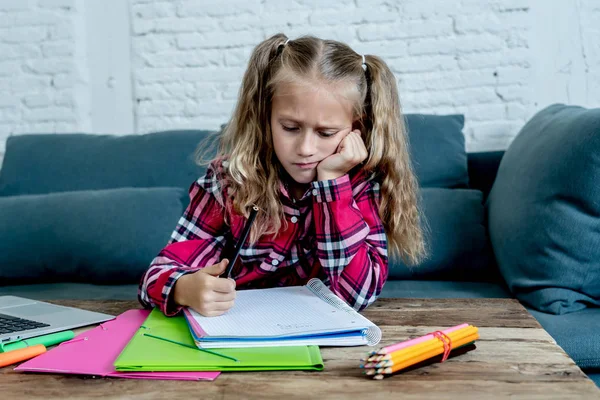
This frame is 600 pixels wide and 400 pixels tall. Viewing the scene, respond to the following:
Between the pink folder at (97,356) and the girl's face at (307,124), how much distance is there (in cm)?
42

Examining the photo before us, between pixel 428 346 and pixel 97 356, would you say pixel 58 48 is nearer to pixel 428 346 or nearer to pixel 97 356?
pixel 97 356

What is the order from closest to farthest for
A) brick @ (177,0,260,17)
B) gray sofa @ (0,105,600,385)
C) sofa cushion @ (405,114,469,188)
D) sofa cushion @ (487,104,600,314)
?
sofa cushion @ (487,104,600,314)
gray sofa @ (0,105,600,385)
sofa cushion @ (405,114,469,188)
brick @ (177,0,260,17)

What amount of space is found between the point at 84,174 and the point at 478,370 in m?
1.66

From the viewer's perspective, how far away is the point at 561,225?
144cm

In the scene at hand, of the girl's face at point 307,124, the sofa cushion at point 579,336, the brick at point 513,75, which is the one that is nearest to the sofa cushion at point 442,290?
the sofa cushion at point 579,336

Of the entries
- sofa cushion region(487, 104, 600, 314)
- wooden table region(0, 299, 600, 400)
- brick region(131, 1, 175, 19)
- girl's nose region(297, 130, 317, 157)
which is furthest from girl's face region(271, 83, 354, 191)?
brick region(131, 1, 175, 19)

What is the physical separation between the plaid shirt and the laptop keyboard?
196mm

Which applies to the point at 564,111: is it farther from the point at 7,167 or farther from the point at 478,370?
the point at 7,167

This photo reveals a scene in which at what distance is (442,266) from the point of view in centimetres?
181

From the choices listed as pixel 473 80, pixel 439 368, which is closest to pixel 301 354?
pixel 439 368

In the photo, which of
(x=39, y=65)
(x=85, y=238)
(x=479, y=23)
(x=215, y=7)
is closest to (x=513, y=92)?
(x=479, y=23)

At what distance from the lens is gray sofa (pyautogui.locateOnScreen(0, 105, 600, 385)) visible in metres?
1.58

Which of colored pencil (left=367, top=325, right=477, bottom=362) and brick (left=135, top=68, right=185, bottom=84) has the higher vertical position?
brick (left=135, top=68, right=185, bottom=84)

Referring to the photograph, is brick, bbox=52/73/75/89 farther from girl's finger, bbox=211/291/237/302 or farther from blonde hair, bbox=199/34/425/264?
girl's finger, bbox=211/291/237/302
